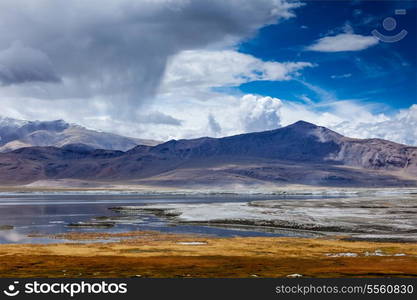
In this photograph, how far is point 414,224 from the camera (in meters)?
66.5

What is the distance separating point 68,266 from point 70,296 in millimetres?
12685

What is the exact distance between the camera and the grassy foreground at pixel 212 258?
30875 millimetres

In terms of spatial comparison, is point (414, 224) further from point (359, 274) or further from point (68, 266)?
point (68, 266)

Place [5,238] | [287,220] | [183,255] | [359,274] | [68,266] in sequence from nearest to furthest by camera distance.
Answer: [359,274], [68,266], [183,255], [5,238], [287,220]

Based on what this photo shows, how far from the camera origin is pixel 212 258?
3753cm

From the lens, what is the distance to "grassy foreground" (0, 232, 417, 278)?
30.9 m

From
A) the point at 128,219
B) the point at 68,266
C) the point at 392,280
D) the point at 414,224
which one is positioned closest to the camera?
the point at 392,280

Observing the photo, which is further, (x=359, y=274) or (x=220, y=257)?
(x=220, y=257)

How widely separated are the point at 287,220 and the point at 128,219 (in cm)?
2346

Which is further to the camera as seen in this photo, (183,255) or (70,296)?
(183,255)

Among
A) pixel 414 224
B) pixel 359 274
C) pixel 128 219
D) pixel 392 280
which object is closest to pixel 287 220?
pixel 414 224

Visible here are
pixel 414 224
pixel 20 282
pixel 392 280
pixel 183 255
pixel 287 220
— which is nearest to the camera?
pixel 20 282

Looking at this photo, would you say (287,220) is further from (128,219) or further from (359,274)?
(359,274)

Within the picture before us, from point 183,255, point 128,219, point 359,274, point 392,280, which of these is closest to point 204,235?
point 183,255
